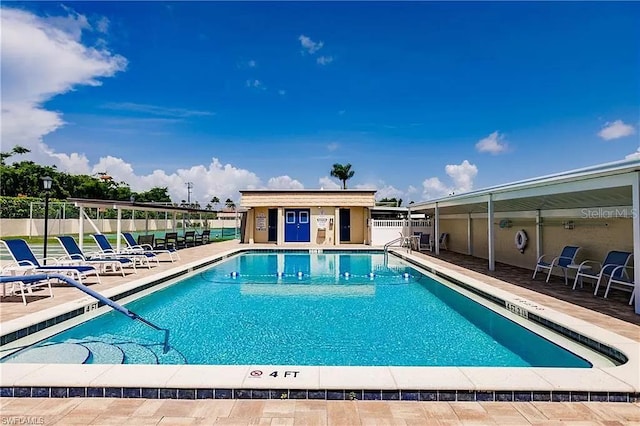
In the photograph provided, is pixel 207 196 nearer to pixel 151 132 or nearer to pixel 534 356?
pixel 151 132

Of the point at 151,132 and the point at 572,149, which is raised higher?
the point at 151,132

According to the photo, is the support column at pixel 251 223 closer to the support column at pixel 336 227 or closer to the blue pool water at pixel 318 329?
the support column at pixel 336 227

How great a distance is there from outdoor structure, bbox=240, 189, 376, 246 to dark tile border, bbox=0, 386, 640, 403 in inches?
718

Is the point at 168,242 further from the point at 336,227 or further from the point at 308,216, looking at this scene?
the point at 336,227

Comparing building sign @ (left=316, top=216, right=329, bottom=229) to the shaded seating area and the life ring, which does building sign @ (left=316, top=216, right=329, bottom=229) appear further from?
the life ring

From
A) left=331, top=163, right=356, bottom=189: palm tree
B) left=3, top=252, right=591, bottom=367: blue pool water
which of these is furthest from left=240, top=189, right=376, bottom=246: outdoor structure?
left=331, top=163, right=356, bottom=189: palm tree

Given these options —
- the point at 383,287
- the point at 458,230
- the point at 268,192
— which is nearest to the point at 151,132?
the point at 268,192

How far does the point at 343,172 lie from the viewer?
5047 cm

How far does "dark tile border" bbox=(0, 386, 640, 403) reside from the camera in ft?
10.5

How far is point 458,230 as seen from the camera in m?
18.2

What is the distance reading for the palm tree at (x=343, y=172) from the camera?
166 ft

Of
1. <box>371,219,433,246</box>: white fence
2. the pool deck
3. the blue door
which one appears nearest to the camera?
the pool deck

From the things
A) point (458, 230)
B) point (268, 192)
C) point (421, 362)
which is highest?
point (268, 192)

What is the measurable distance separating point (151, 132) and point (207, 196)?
60211 millimetres
